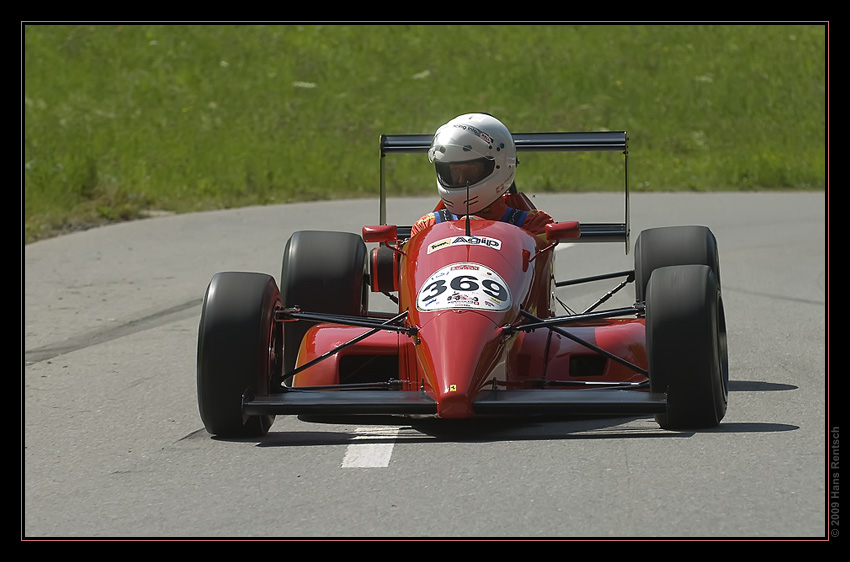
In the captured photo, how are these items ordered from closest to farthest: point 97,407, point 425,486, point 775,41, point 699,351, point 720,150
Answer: point 425,486, point 699,351, point 97,407, point 720,150, point 775,41

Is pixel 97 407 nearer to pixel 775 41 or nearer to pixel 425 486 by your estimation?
pixel 425 486

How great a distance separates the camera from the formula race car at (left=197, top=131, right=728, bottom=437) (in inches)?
258

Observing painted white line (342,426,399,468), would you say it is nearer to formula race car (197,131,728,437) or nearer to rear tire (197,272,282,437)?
formula race car (197,131,728,437)

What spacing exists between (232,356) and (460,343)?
107 cm

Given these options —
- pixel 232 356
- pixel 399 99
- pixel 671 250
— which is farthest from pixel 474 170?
pixel 399 99

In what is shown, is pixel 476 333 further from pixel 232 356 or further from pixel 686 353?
pixel 232 356

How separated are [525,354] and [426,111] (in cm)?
2643

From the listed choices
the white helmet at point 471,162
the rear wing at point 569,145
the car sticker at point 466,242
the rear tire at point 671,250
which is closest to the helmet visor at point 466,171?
the white helmet at point 471,162

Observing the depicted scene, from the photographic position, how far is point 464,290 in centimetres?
705

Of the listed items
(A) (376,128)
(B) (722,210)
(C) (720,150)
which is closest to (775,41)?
(C) (720,150)

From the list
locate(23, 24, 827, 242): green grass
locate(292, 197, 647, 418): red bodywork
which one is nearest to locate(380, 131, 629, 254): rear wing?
locate(292, 197, 647, 418): red bodywork

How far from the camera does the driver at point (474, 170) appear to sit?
26.4ft

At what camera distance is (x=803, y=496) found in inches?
212

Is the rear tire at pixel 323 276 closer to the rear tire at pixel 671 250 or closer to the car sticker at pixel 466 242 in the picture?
the car sticker at pixel 466 242
